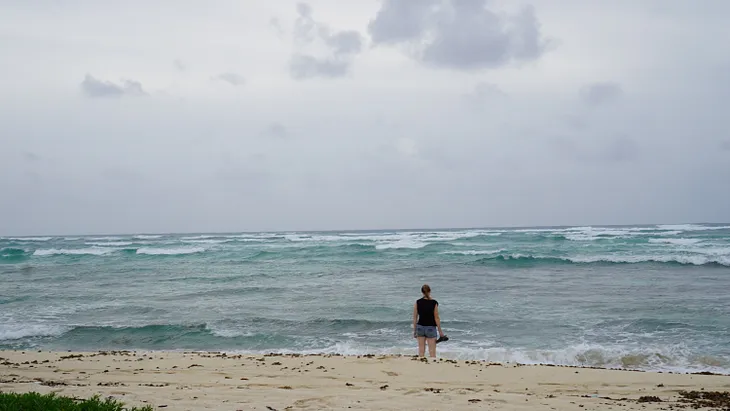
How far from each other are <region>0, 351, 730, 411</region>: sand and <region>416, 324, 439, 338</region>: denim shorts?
0.71 m

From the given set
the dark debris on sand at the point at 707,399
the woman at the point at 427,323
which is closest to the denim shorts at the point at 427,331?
the woman at the point at 427,323

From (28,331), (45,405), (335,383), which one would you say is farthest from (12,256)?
(45,405)

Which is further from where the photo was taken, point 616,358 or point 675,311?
point 675,311

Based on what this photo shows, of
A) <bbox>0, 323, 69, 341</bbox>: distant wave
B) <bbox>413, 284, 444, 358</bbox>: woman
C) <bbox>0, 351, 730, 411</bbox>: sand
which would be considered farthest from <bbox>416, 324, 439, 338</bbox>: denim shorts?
<bbox>0, 323, 69, 341</bbox>: distant wave

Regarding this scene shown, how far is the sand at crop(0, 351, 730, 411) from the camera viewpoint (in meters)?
6.00

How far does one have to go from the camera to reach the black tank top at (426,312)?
9.16 meters

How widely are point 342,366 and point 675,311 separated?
9891mm

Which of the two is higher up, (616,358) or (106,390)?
(106,390)

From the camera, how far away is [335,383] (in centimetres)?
711

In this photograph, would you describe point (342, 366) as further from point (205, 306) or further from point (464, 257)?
point (464, 257)

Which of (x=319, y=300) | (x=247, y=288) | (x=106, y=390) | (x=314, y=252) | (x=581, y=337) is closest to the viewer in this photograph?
(x=106, y=390)

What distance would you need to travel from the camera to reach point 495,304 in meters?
15.5

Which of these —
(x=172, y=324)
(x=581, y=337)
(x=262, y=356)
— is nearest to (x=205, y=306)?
(x=172, y=324)

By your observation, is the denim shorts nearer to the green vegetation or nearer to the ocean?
the ocean
